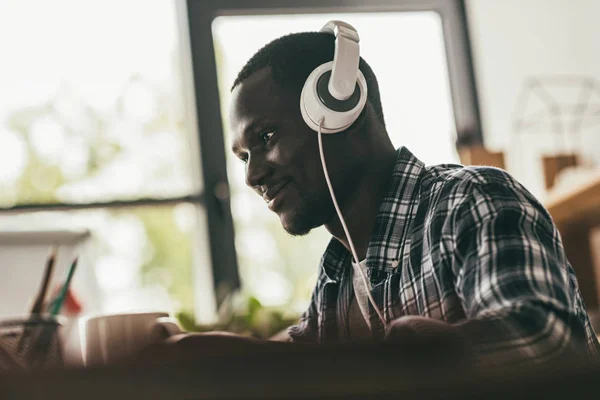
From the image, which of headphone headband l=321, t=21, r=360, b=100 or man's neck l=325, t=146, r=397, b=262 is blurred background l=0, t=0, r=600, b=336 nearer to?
man's neck l=325, t=146, r=397, b=262

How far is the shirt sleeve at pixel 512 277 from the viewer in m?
0.61

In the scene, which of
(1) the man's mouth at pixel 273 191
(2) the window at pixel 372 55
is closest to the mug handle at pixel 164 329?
(1) the man's mouth at pixel 273 191

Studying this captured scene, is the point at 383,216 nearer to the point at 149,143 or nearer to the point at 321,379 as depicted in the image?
the point at 321,379

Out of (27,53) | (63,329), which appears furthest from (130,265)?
(63,329)

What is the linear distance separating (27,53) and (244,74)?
174 cm

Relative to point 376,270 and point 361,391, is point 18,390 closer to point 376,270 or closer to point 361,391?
point 361,391

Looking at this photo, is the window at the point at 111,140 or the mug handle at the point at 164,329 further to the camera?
the window at the point at 111,140

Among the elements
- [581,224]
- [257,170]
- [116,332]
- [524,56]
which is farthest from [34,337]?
[524,56]

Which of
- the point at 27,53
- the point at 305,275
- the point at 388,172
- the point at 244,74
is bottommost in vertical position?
the point at 305,275

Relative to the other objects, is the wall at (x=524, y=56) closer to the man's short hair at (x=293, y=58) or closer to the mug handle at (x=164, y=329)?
the man's short hair at (x=293, y=58)

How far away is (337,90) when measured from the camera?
0.96m

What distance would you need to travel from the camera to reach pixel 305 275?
257cm

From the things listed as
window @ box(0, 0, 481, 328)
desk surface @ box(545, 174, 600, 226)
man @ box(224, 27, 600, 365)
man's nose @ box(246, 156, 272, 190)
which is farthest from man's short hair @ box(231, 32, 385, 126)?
window @ box(0, 0, 481, 328)

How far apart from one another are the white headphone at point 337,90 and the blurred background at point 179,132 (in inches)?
55.8
